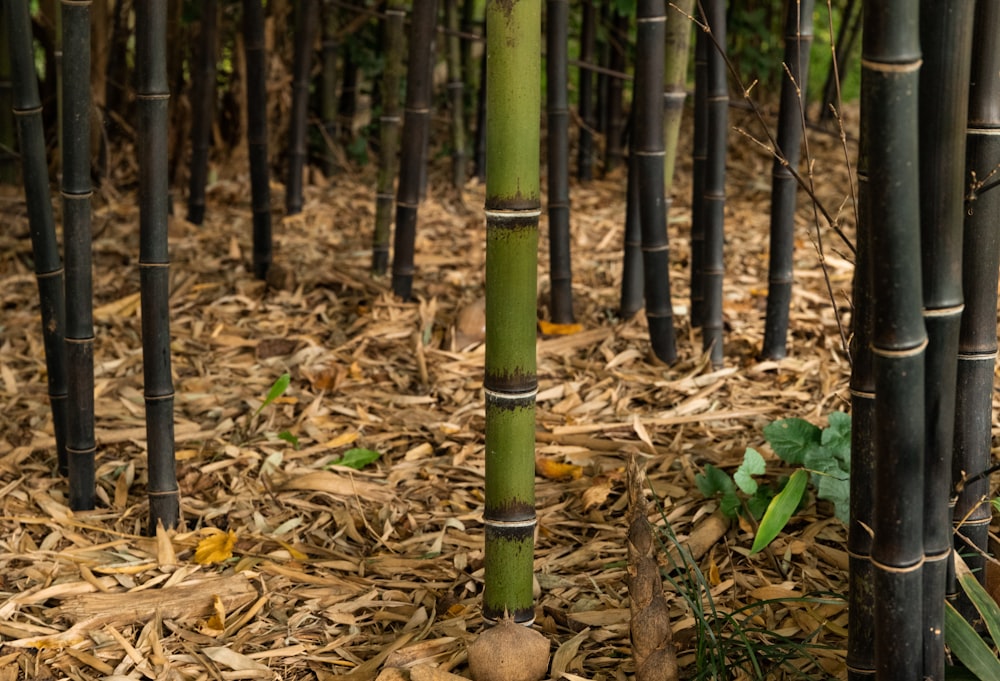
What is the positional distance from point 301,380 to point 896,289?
1.72 meters

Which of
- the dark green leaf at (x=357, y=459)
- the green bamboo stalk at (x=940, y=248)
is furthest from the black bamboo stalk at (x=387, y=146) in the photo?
the green bamboo stalk at (x=940, y=248)

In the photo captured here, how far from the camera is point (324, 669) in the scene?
4.83 ft

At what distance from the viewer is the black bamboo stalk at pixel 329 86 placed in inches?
155

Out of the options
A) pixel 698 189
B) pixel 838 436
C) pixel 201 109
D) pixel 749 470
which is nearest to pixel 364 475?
pixel 749 470

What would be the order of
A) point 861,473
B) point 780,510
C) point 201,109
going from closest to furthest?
point 861,473 < point 780,510 < point 201,109

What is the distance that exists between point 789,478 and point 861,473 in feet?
1.89

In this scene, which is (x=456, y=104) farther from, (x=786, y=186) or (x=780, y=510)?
(x=780, y=510)

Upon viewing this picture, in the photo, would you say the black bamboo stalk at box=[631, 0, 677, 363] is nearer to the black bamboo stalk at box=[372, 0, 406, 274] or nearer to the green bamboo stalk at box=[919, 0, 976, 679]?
the black bamboo stalk at box=[372, 0, 406, 274]

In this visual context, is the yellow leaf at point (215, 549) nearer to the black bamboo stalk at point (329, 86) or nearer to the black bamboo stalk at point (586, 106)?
the black bamboo stalk at point (329, 86)

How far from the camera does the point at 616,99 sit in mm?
4461

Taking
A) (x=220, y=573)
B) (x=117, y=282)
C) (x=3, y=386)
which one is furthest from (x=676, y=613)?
(x=117, y=282)

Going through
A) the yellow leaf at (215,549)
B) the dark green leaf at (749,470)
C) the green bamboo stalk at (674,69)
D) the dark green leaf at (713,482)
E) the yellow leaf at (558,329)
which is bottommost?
the yellow leaf at (215,549)

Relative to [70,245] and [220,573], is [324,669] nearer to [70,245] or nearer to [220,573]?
[220,573]

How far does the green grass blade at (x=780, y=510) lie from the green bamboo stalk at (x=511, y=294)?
36cm
